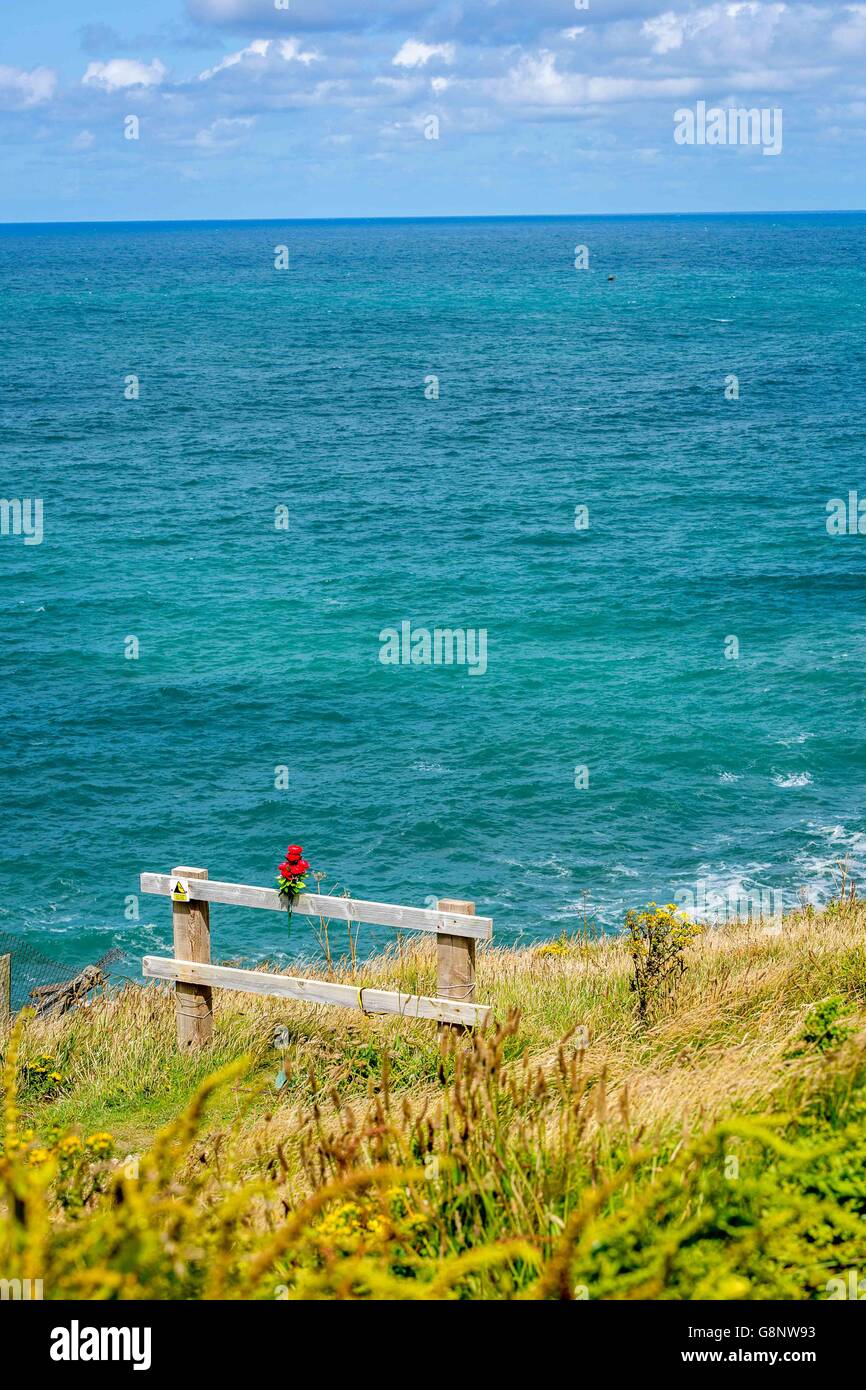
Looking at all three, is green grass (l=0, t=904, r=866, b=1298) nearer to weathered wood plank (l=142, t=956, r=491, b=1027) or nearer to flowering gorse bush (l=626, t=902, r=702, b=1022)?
weathered wood plank (l=142, t=956, r=491, b=1027)

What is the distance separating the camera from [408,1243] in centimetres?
468

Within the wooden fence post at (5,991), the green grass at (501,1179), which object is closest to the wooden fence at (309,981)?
the green grass at (501,1179)

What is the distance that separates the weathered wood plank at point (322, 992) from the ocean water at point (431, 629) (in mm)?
8807

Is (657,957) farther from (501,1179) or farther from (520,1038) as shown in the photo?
(501,1179)

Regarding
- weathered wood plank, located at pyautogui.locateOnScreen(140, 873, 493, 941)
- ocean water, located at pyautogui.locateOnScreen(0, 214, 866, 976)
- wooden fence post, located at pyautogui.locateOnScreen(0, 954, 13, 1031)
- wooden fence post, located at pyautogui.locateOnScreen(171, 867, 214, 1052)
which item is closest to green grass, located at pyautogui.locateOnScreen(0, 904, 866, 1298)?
weathered wood plank, located at pyautogui.locateOnScreen(140, 873, 493, 941)

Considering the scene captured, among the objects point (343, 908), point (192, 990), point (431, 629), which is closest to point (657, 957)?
point (343, 908)

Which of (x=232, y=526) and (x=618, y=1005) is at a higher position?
(x=232, y=526)

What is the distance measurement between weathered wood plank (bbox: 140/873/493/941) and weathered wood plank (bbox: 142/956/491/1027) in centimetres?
46

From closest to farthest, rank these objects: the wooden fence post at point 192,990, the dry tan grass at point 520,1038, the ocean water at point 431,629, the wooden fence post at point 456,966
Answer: the dry tan grass at point 520,1038 < the wooden fence post at point 456,966 < the wooden fence post at point 192,990 < the ocean water at point 431,629

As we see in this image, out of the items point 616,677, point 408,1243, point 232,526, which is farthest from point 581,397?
point 408,1243

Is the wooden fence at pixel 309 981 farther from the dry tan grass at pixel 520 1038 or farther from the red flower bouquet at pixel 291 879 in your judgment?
the dry tan grass at pixel 520 1038

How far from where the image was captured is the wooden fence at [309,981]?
335 inches

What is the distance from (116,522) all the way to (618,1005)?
41.7 m
